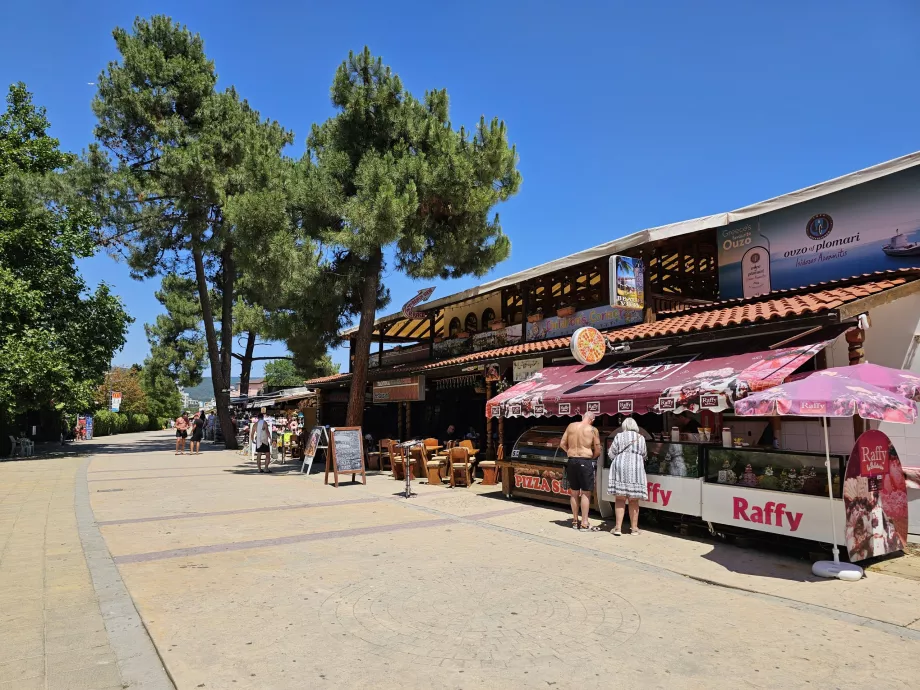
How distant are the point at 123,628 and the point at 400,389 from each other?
1387 centimetres

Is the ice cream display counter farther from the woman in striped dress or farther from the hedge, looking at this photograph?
the hedge

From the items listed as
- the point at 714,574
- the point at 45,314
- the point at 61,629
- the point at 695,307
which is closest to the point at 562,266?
the point at 695,307

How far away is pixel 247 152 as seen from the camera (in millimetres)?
17609

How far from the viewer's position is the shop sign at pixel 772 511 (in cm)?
656

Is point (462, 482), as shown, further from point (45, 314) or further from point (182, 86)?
point (182, 86)

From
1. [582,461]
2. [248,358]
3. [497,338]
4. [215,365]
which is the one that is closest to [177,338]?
[248,358]

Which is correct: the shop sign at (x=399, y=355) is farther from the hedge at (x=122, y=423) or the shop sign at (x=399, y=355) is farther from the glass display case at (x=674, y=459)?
the hedge at (x=122, y=423)

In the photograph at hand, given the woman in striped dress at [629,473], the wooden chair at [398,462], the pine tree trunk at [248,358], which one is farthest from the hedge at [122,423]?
the woman in striped dress at [629,473]

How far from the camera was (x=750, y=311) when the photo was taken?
9008 millimetres

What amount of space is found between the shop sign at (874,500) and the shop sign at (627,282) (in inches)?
195

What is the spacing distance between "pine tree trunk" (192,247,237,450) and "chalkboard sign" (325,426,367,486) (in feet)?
52.5

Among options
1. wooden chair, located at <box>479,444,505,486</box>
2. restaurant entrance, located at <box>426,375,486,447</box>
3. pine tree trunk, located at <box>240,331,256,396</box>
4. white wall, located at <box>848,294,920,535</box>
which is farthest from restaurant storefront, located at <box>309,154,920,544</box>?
pine tree trunk, located at <box>240,331,256,396</box>

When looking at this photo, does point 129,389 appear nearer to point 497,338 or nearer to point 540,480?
point 497,338

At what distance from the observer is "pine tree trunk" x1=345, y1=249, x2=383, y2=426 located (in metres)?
18.2
